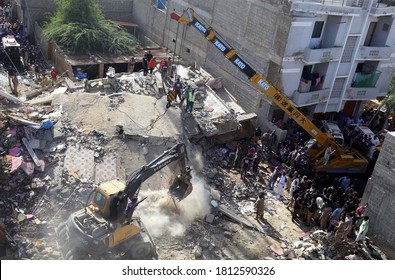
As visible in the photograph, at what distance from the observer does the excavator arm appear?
1192 centimetres

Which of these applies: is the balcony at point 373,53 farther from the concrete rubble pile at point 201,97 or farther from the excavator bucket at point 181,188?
the excavator bucket at point 181,188

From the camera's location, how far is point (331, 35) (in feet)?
71.6

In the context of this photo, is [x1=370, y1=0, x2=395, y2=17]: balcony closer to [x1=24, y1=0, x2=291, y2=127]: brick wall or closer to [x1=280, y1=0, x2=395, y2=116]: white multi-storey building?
[x1=280, y1=0, x2=395, y2=116]: white multi-storey building

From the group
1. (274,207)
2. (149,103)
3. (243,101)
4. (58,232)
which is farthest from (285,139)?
(58,232)

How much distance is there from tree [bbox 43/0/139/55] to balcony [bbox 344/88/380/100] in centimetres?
1354

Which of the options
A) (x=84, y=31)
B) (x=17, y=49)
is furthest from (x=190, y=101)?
(x=17, y=49)

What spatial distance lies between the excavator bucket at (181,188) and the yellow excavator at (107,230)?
140 cm

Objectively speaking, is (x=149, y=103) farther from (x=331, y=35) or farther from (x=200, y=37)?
(x=331, y=35)

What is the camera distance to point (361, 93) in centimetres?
2448

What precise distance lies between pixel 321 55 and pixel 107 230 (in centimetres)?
1460

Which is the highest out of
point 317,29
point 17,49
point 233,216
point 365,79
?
point 317,29

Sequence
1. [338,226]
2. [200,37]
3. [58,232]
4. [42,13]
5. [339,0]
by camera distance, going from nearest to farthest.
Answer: [58,232] → [338,226] → [339,0] → [200,37] → [42,13]

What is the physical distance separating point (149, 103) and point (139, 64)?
808 centimetres

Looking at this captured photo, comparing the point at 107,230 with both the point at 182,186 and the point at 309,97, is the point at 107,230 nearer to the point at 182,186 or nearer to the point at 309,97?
the point at 182,186
